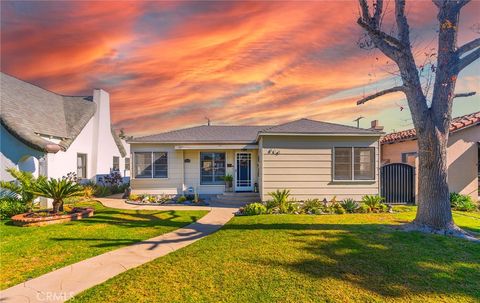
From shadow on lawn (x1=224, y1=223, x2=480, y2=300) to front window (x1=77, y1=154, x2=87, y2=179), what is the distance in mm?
14517

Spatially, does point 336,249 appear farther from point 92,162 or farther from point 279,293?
point 92,162

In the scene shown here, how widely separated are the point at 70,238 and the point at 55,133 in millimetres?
9383

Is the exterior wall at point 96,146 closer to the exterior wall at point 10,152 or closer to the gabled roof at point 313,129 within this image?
the exterior wall at point 10,152

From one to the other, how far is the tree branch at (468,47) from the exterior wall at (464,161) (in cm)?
662

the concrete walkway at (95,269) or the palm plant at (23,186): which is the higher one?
the palm plant at (23,186)

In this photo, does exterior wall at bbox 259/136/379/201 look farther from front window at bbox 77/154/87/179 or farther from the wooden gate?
front window at bbox 77/154/87/179

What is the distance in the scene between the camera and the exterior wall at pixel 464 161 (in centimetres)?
1206

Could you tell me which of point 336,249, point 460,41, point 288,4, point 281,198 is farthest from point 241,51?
point 336,249

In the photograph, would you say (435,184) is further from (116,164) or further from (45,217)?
(116,164)

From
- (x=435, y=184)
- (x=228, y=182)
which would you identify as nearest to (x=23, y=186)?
(x=228, y=182)

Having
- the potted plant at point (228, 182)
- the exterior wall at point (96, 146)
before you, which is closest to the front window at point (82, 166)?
the exterior wall at point (96, 146)

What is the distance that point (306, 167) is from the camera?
466 inches

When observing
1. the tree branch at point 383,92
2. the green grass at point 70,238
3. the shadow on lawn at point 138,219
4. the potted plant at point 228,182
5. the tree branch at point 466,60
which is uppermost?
the tree branch at point 466,60

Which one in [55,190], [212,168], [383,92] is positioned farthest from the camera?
[212,168]
